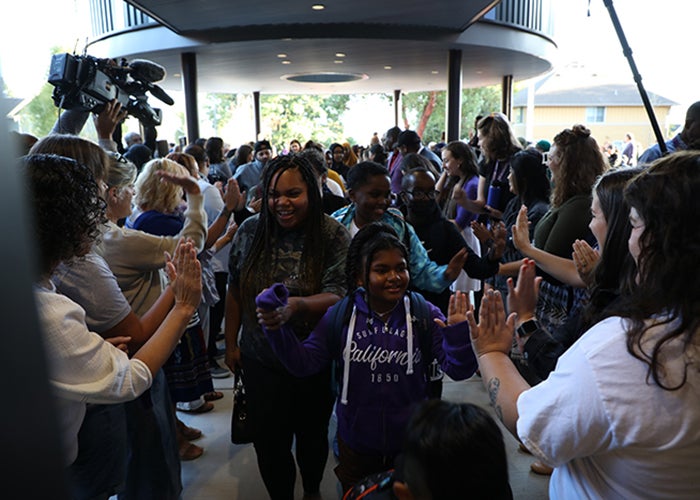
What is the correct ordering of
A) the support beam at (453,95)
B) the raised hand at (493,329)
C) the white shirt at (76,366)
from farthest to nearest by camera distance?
the support beam at (453,95) → the raised hand at (493,329) → the white shirt at (76,366)

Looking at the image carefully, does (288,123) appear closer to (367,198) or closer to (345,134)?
(345,134)

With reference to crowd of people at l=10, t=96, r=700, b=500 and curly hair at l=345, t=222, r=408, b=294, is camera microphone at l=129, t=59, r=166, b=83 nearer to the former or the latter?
crowd of people at l=10, t=96, r=700, b=500

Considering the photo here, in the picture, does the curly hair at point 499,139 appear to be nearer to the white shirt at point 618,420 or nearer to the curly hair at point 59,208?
the white shirt at point 618,420

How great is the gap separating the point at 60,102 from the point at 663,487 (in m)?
3.10

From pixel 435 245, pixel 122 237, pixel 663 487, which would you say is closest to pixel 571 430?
pixel 663 487

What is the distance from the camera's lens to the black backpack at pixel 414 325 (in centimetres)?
203

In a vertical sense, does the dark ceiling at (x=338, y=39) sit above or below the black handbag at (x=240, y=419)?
above

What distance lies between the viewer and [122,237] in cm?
221

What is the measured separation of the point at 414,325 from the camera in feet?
6.67

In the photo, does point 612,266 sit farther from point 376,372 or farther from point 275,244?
point 275,244

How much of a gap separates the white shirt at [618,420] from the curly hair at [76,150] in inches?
67.5

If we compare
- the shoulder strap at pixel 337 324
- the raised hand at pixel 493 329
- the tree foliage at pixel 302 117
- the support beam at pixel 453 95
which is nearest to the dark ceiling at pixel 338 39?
the support beam at pixel 453 95

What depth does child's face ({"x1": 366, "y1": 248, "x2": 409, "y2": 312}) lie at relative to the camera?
6.64 ft

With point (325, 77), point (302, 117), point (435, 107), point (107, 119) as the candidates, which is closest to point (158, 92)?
point (107, 119)
